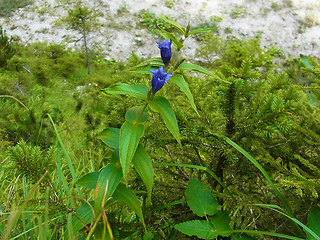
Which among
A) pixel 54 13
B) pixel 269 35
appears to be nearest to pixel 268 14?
pixel 269 35

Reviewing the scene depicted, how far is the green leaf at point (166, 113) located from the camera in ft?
2.82

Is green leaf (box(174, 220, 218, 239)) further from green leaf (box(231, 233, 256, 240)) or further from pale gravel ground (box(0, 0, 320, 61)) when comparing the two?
pale gravel ground (box(0, 0, 320, 61))

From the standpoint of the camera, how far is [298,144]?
124 cm

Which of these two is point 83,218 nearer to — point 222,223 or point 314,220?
point 222,223

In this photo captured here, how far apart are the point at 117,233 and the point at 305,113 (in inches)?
39.7

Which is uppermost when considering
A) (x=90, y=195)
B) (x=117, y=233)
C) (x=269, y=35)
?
(x=117, y=233)

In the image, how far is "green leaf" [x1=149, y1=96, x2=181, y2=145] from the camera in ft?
2.82

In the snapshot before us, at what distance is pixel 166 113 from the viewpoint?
89cm

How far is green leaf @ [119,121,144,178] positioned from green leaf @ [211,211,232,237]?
1.52 ft

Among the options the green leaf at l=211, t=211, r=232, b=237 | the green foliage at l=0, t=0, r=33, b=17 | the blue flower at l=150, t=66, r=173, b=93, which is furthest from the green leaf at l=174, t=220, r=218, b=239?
the green foliage at l=0, t=0, r=33, b=17

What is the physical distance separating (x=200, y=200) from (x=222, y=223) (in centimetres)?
12

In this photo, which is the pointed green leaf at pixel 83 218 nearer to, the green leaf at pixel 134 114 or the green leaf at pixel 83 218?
the green leaf at pixel 83 218

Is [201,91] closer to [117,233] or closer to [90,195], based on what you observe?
[117,233]

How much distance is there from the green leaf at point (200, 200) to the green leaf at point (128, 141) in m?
0.40
